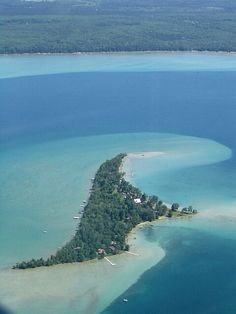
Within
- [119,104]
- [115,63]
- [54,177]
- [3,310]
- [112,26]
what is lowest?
[3,310]

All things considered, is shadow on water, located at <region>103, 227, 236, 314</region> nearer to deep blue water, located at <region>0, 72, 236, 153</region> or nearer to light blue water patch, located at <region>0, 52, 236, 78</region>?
deep blue water, located at <region>0, 72, 236, 153</region>

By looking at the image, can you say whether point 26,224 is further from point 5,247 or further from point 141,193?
point 141,193

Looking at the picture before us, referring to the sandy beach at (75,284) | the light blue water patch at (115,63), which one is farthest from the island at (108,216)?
the light blue water patch at (115,63)

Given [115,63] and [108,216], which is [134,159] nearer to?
[108,216]

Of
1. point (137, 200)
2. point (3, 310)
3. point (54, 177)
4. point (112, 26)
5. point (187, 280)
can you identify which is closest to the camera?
point (3, 310)

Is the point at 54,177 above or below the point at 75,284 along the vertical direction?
above

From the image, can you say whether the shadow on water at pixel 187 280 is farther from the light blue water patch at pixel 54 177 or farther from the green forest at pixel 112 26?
the green forest at pixel 112 26

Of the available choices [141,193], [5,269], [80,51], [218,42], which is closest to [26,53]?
[80,51]

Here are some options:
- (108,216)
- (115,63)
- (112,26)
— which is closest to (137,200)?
(108,216)
